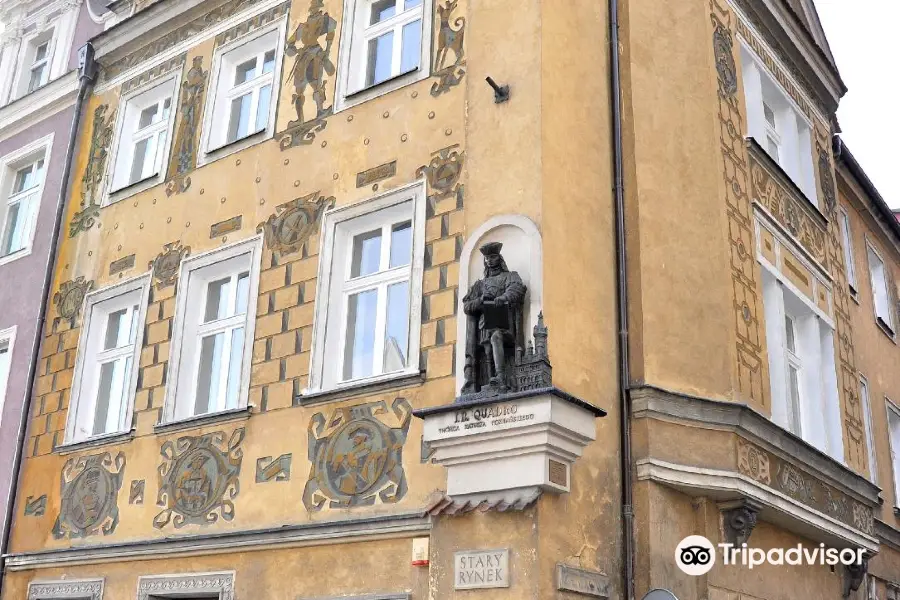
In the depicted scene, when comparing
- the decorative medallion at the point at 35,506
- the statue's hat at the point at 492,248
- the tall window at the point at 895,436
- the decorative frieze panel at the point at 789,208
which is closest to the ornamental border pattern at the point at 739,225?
the decorative frieze panel at the point at 789,208

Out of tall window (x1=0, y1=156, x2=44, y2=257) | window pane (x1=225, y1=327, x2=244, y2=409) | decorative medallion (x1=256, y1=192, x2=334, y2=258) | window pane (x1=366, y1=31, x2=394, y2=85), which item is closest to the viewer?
decorative medallion (x1=256, y1=192, x2=334, y2=258)

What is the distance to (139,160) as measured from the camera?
540 inches

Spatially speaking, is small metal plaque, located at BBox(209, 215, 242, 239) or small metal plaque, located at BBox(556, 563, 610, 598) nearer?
small metal plaque, located at BBox(556, 563, 610, 598)

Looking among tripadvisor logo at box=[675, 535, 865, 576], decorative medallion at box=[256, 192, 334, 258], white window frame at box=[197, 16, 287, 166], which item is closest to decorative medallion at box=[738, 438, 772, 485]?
tripadvisor logo at box=[675, 535, 865, 576]

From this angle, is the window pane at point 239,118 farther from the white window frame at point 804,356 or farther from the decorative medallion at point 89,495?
the white window frame at point 804,356

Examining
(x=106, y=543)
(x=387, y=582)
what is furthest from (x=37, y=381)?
(x=387, y=582)

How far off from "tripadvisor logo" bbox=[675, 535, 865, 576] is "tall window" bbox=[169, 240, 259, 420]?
15.1ft

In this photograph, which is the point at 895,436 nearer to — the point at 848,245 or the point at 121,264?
the point at 848,245

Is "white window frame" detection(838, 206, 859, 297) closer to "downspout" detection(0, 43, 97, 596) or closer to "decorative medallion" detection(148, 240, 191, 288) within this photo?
"decorative medallion" detection(148, 240, 191, 288)

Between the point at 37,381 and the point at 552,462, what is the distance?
300 inches

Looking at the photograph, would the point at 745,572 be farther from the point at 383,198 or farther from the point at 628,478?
the point at 383,198

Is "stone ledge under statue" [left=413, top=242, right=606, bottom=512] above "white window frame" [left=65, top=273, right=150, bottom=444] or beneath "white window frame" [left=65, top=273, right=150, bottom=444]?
beneath

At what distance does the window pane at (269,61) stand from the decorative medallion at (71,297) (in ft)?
10.7

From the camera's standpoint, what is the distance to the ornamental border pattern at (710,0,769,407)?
10.4 m
